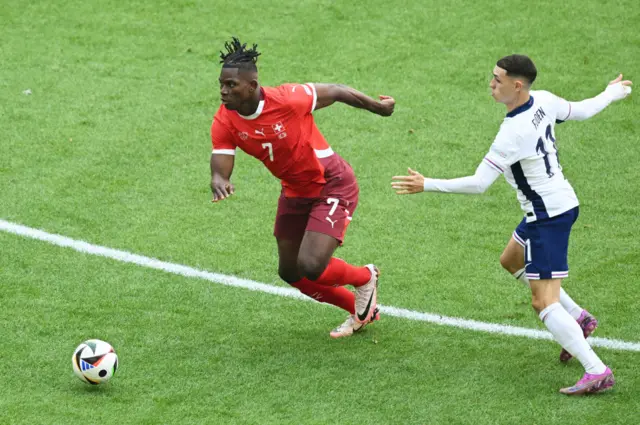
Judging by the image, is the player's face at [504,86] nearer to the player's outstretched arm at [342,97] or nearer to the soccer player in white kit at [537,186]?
the soccer player in white kit at [537,186]

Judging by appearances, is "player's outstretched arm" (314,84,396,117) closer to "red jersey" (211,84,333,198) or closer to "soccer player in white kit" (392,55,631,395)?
"red jersey" (211,84,333,198)

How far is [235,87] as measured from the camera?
775 centimetres

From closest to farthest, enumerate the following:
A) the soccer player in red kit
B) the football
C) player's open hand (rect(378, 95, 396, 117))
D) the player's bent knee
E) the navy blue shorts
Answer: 1. the football
2. the navy blue shorts
3. the soccer player in red kit
4. the player's bent knee
5. player's open hand (rect(378, 95, 396, 117))

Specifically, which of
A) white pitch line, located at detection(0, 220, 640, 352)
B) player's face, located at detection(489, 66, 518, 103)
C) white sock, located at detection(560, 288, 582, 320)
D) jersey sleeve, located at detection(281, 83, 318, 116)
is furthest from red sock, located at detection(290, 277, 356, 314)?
player's face, located at detection(489, 66, 518, 103)

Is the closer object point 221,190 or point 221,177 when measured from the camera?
point 221,190

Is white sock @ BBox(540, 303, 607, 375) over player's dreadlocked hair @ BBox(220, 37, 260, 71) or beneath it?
beneath

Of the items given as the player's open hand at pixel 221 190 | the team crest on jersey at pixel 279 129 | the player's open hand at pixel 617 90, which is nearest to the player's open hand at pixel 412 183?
the team crest on jersey at pixel 279 129

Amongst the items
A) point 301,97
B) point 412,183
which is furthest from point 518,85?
point 301,97

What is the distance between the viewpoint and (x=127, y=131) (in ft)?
40.9

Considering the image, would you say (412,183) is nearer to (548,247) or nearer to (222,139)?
(548,247)

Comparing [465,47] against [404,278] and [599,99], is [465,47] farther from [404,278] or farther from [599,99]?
[599,99]

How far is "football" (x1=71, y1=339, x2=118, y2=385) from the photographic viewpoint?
284 inches

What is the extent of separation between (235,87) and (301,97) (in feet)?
1.90

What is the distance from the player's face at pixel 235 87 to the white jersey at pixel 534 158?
1824 millimetres
